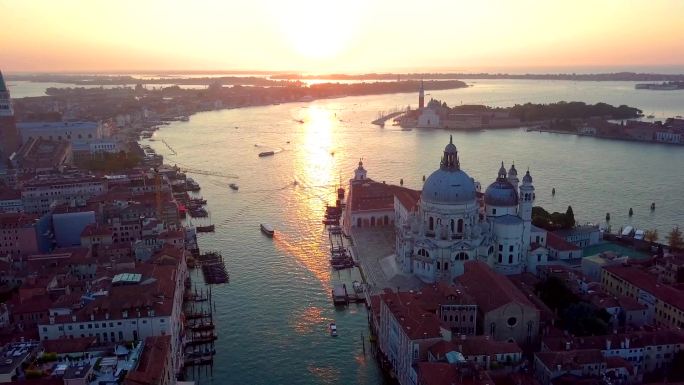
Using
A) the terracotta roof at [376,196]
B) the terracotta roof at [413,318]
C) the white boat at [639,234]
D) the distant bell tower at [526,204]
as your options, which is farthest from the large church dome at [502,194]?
the white boat at [639,234]

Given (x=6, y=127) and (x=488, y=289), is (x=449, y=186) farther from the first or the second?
(x=6, y=127)

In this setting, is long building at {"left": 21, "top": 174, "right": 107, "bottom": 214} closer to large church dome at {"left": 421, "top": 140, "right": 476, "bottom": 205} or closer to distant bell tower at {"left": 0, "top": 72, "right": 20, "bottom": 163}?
distant bell tower at {"left": 0, "top": 72, "right": 20, "bottom": 163}

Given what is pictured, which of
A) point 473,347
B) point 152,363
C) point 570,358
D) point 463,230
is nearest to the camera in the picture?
point 152,363

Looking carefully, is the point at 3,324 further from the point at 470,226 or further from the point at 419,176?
the point at 419,176

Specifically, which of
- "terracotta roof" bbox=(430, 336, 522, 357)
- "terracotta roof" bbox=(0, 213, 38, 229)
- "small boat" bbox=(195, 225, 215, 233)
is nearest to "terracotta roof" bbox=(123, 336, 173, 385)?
"terracotta roof" bbox=(430, 336, 522, 357)

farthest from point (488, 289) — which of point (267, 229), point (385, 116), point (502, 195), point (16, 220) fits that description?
point (385, 116)

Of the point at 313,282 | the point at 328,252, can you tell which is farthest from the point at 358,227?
the point at 313,282

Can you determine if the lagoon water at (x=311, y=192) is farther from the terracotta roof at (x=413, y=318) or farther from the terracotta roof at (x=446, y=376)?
the terracotta roof at (x=446, y=376)
